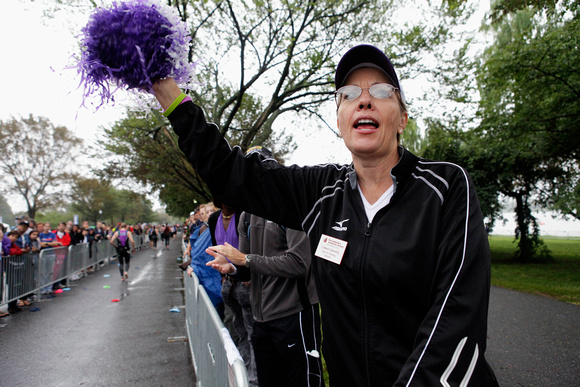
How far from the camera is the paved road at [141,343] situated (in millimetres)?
4656

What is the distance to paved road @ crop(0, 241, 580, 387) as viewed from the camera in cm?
466

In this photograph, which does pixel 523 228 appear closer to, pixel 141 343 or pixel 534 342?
pixel 534 342

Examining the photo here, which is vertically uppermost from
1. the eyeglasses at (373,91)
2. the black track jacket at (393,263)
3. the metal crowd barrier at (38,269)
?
the eyeglasses at (373,91)

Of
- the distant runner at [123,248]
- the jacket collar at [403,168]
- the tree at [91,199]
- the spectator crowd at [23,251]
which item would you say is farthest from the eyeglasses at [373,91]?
the tree at [91,199]

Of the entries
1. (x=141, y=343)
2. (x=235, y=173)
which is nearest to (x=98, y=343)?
(x=141, y=343)

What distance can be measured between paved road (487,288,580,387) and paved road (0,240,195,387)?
13.4ft

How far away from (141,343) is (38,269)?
17.8ft

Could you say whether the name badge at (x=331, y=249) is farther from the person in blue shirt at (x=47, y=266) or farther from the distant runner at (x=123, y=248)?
the distant runner at (x=123, y=248)

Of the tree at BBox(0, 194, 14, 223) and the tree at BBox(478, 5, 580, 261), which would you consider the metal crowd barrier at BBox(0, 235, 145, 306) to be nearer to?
the tree at BBox(478, 5, 580, 261)

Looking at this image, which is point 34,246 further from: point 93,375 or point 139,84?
point 139,84

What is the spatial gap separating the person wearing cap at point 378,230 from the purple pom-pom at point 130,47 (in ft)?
0.29

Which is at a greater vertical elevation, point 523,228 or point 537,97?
point 537,97

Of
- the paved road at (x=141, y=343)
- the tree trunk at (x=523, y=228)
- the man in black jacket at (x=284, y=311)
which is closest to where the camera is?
the man in black jacket at (x=284, y=311)

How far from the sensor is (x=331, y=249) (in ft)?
4.88
